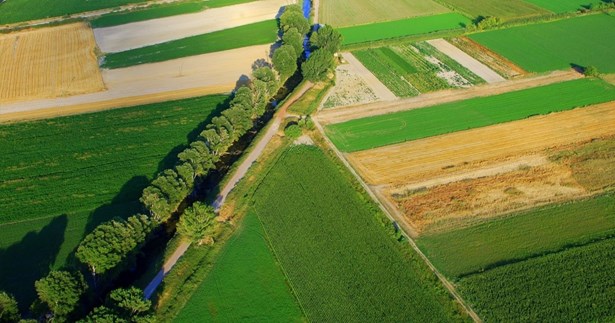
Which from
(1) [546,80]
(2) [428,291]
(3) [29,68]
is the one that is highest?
(3) [29,68]

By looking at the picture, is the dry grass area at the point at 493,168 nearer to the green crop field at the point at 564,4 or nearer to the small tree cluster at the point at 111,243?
the small tree cluster at the point at 111,243

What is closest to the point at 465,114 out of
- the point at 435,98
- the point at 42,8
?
the point at 435,98

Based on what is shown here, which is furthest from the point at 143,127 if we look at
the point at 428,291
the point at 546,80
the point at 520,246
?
the point at 546,80

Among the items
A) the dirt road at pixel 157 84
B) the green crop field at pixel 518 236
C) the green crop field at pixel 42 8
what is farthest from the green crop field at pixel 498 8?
the green crop field at pixel 42 8

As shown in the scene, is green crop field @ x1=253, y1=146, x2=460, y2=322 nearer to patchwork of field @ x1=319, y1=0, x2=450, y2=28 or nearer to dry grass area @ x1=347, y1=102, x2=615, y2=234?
dry grass area @ x1=347, y1=102, x2=615, y2=234

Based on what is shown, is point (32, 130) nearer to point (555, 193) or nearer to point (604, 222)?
point (555, 193)

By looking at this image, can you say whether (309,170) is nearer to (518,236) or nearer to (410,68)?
(518,236)
